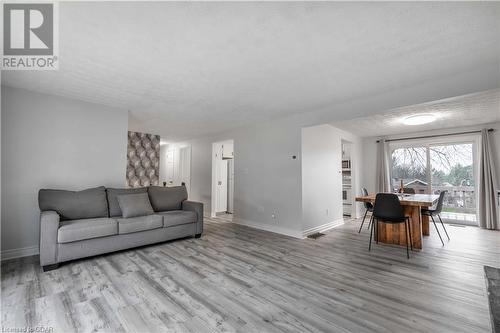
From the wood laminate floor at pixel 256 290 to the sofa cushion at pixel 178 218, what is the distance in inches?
14.7

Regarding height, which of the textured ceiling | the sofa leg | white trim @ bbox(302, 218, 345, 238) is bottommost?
white trim @ bbox(302, 218, 345, 238)

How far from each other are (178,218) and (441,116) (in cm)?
538

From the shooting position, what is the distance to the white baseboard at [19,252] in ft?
9.70

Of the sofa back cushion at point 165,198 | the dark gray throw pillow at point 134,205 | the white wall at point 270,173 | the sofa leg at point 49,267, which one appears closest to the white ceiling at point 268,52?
the white wall at point 270,173

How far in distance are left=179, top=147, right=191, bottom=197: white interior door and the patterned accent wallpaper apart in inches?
36.7

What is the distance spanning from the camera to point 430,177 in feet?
18.9

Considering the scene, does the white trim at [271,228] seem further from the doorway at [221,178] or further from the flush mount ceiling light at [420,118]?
the flush mount ceiling light at [420,118]

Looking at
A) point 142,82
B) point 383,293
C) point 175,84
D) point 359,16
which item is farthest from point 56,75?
point 383,293

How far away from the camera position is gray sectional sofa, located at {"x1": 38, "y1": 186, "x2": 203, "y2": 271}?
2.68m

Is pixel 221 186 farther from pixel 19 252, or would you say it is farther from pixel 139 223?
pixel 19 252

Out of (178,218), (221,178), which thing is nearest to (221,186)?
(221,178)

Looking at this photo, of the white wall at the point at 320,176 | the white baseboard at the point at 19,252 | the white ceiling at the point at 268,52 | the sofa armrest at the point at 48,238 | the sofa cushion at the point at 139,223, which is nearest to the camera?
the white ceiling at the point at 268,52

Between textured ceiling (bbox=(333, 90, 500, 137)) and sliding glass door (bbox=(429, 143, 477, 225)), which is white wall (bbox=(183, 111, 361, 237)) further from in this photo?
sliding glass door (bbox=(429, 143, 477, 225))

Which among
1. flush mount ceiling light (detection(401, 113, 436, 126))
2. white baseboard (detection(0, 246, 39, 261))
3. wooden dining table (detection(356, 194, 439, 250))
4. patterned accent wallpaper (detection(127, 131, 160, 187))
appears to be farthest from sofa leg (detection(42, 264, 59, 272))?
flush mount ceiling light (detection(401, 113, 436, 126))
